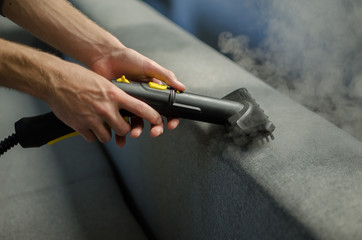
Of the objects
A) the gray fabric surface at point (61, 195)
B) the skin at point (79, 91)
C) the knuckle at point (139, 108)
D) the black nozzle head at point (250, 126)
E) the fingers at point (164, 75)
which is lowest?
the gray fabric surface at point (61, 195)

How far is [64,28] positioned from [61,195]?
0.51 m

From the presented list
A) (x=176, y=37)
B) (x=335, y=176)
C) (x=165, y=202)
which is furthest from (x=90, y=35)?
(x=335, y=176)

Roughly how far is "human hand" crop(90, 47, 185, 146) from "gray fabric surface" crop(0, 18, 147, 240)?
379mm

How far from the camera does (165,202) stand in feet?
2.60

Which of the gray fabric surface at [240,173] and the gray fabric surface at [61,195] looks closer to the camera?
the gray fabric surface at [240,173]

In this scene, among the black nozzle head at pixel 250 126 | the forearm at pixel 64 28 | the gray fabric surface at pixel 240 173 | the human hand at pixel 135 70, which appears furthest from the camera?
the forearm at pixel 64 28

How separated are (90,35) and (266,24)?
49 centimetres

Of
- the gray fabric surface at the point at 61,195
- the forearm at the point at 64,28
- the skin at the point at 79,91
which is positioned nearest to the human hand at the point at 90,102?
the skin at the point at 79,91

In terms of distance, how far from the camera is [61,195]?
0.99m

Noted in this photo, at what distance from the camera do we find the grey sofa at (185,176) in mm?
469

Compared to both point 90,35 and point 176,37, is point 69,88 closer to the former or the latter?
point 90,35

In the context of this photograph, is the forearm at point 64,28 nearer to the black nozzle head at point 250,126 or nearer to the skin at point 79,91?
the skin at point 79,91

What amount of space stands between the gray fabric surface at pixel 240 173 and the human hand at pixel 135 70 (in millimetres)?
73

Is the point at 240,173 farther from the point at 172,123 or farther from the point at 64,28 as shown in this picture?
the point at 64,28
